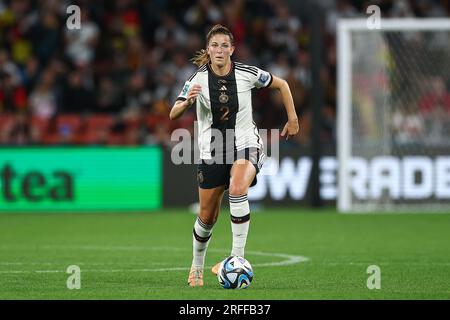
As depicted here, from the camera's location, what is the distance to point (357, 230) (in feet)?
50.8

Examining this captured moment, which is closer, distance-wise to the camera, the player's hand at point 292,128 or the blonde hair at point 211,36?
the blonde hair at point 211,36

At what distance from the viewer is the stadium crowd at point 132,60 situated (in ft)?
66.5

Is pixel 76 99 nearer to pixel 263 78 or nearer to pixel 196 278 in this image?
pixel 263 78

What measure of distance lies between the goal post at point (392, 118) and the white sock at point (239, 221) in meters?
10.2

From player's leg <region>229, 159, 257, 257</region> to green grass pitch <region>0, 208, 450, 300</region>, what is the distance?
0.39 meters

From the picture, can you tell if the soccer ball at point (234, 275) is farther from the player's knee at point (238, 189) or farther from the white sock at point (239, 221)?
the player's knee at point (238, 189)

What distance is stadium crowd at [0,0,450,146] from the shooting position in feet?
66.5


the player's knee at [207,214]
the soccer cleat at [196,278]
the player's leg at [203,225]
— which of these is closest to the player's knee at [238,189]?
the player's leg at [203,225]

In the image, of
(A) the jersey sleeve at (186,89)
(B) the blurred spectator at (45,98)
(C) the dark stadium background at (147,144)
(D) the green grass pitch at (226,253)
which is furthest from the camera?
(B) the blurred spectator at (45,98)

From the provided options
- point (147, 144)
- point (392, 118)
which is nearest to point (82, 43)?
point (147, 144)

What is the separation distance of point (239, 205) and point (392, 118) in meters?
11.1
